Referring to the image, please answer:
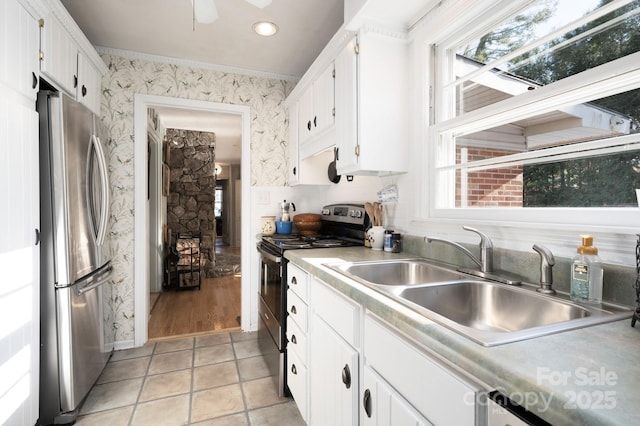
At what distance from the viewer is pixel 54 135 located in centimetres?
167

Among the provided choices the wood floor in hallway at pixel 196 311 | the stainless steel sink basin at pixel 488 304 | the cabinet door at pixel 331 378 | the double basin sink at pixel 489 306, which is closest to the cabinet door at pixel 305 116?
the double basin sink at pixel 489 306

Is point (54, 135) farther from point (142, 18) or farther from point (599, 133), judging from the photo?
point (599, 133)

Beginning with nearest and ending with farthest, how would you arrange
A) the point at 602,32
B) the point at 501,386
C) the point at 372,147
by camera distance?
the point at 501,386 → the point at 602,32 → the point at 372,147

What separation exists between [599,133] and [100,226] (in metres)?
2.54

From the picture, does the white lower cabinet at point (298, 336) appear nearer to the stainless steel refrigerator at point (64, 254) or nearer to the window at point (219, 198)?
the stainless steel refrigerator at point (64, 254)

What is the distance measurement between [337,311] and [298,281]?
0.51 meters

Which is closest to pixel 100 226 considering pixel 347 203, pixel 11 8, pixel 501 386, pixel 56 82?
pixel 56 82

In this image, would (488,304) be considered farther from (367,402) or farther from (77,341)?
(77,341)

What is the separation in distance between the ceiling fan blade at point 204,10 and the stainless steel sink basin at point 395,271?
1559mm

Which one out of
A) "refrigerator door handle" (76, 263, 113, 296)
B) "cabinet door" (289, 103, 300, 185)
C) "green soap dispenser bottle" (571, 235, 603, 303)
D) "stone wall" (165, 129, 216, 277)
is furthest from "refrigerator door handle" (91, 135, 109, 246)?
"stone wall" (165, 129, 216, 277)

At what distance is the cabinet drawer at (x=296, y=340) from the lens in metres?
1.71

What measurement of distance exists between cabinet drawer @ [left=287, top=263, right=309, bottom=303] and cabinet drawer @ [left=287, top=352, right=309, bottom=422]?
378 mm

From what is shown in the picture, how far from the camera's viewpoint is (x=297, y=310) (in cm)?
180

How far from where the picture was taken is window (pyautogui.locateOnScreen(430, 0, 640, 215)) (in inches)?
40.0
